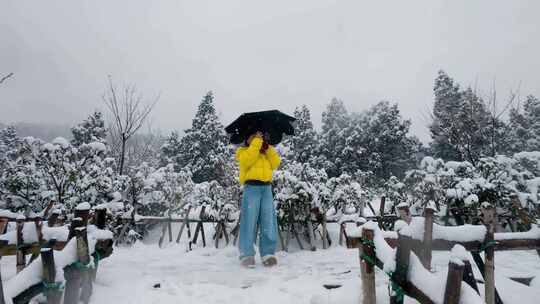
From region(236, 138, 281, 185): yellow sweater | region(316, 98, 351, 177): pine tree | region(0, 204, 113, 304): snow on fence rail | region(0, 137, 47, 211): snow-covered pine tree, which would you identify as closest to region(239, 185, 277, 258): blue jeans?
region(236, 138, 281, 185): yellow sweater

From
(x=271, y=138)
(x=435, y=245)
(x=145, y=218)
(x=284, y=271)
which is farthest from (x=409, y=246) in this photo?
(x=145, y=218)

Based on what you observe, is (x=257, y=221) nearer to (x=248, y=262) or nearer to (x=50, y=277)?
(x=248, y=262)

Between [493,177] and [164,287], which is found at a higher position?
[493,177]

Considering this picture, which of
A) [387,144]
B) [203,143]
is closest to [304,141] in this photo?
[387,144]

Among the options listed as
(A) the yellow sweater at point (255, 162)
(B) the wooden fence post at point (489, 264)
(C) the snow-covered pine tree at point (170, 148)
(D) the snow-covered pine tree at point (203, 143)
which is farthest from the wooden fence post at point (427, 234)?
(C) the snow-covered pine tree at point (170, 148)

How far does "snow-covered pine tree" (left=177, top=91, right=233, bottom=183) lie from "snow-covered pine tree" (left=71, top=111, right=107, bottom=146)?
23.6ft

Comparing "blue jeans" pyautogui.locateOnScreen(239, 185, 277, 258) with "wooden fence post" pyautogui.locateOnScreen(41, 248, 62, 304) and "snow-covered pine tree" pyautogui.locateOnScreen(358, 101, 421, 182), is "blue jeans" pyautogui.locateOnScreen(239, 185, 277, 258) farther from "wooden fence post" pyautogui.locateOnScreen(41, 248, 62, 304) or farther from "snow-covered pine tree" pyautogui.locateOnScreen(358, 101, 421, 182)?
"snow-covered pine tree" pyautogui.locateOnScreen(358, 101, 421, 182)

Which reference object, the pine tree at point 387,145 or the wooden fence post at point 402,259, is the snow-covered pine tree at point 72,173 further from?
the pine tree at point 387,145

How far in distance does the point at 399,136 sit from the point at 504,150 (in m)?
7.98

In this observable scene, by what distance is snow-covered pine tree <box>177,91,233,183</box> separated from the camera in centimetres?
2595

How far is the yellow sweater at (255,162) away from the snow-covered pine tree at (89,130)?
2303 cm

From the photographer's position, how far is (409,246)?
186cm

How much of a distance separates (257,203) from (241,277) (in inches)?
48.3

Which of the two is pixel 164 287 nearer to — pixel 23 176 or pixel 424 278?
pixel 424 278
